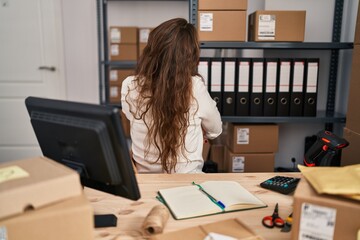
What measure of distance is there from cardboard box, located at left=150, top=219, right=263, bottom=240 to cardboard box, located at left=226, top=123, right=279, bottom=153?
4.60ft

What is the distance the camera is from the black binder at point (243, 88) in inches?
82.5

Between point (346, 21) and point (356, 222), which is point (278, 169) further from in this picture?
point (356, 222)

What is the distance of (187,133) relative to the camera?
57.0 inches

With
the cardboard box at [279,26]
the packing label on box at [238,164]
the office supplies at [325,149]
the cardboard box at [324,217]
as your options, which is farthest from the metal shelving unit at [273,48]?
the cardboard box at [324,217]

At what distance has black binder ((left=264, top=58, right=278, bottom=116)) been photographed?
2.11 metres

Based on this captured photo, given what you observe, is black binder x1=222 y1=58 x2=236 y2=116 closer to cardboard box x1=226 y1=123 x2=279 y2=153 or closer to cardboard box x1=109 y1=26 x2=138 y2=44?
cardboard box x1=226 y1=123 x2=279 y2=153

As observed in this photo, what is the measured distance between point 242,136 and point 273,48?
24.2 inches

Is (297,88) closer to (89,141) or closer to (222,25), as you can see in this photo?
(222,25)

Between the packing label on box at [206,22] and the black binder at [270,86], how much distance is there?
0.42 m

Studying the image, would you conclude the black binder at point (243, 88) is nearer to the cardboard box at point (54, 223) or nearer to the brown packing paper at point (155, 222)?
the brown packing paper at point (155, 222)

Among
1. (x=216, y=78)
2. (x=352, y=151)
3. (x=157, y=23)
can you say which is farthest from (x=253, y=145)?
(x=157, y=23)

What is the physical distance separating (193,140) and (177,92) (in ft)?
0.79

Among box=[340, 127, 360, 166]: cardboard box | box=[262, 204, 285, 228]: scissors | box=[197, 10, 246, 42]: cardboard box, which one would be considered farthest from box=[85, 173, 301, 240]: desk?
Result: box=[197, 10, 246, 42]: cardboard box

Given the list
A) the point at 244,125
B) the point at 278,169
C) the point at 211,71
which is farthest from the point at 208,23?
the point at 278,169
